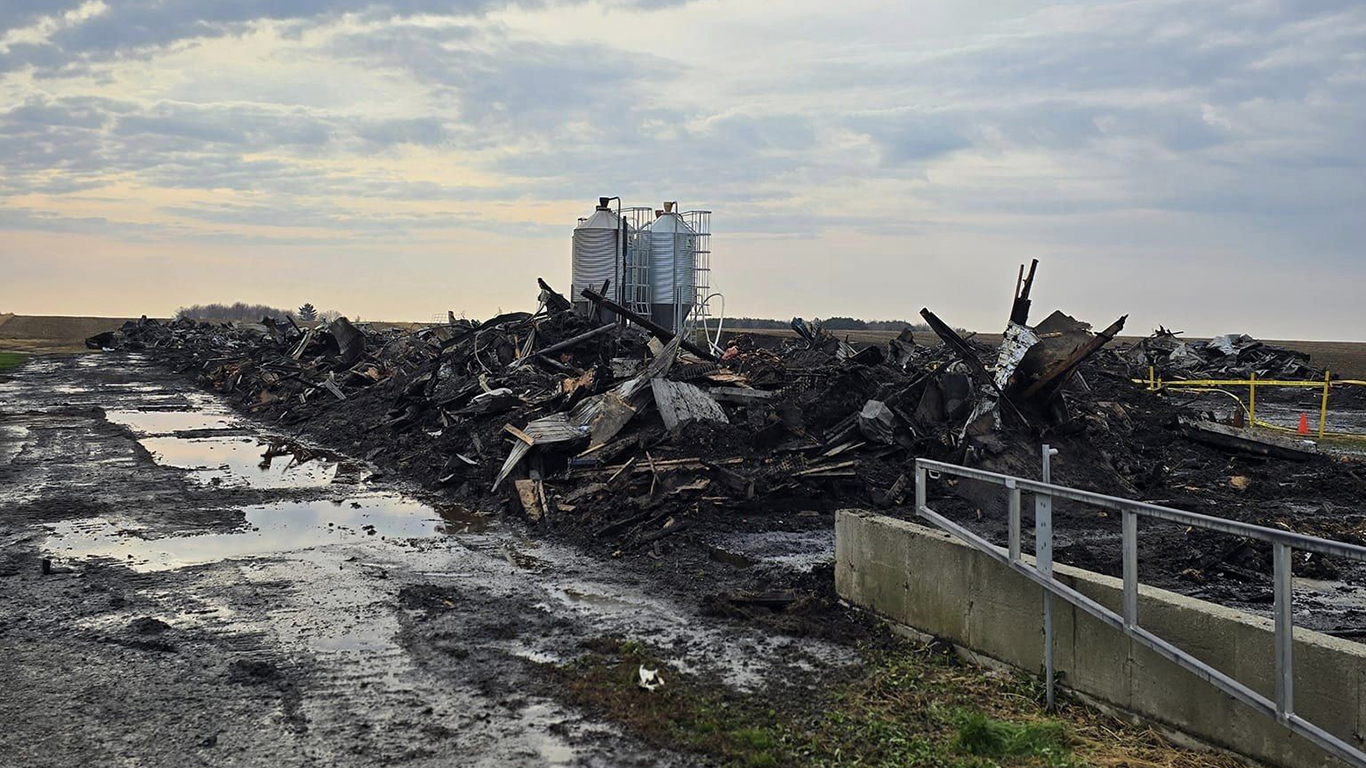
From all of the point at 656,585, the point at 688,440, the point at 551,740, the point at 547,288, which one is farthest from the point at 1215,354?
the point at 551,740

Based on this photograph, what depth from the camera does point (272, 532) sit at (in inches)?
466

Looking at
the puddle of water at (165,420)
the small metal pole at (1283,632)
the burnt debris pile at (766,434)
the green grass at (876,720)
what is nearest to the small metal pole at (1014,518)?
the green grass at (876,720)

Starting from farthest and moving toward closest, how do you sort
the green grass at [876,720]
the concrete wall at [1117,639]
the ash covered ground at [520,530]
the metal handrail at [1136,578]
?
the ash covered ground at [520,530] < the green grass at [876,720] < the concrete wall at [1117,639] < the metal handrail at [1136,578]

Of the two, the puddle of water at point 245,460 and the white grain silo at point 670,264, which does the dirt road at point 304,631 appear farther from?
the white grain silo at point 670,264

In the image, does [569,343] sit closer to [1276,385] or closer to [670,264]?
[670,264]

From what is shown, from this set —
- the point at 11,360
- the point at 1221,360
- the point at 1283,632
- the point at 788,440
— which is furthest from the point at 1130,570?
the point at 11,360

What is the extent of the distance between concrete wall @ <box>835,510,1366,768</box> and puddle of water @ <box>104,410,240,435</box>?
19361 mm

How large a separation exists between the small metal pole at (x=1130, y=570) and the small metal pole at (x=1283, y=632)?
800 mm

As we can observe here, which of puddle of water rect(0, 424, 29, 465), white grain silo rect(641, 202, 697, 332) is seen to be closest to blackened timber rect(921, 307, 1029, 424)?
white grain silo rect(641, 202, 697, 332)

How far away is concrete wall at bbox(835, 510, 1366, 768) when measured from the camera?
4.86 m

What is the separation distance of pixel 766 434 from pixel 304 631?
300 inches

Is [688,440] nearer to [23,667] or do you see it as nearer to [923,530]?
[923,530]

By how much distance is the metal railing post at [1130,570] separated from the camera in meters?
5.16

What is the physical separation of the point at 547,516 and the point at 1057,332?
292 inches
